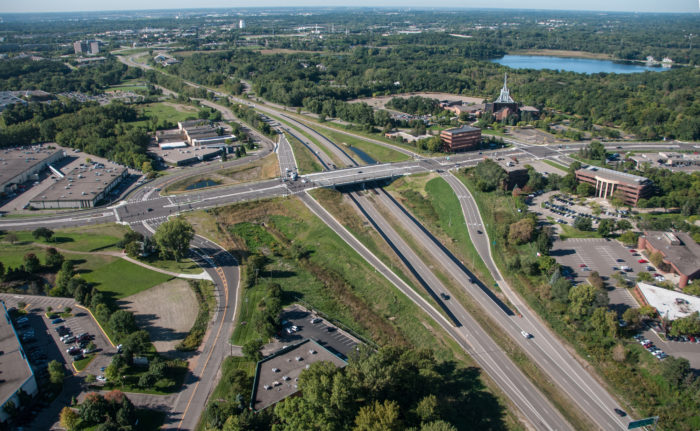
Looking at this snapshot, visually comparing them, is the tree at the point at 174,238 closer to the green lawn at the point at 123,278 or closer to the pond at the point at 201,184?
A: the green lawn at the point at 123,278

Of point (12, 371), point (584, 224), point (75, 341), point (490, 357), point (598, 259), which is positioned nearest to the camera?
point (12, 371)

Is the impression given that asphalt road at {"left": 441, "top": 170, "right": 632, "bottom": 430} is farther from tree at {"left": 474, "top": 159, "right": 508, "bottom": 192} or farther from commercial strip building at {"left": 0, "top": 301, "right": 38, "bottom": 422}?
commercial strip building at {"left": 0, "top": 301, "right": 38, "bottom": 422}

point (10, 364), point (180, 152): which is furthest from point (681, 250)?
point (180, 152)

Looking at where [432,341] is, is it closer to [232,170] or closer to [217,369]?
[217,369]

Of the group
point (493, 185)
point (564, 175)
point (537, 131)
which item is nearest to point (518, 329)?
point (493, 185)

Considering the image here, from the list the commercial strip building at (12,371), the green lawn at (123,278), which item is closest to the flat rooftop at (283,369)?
the commercial strip building at (12,371)

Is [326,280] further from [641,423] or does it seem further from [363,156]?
[363,156]

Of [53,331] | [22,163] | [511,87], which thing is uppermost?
[511,87]
